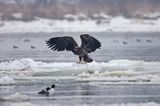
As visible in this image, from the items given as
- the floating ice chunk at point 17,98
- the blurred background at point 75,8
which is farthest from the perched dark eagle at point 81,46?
the blurred background at point 75,8

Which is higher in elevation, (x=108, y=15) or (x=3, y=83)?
(x=108, y=15)

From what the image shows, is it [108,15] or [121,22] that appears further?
[108,15]

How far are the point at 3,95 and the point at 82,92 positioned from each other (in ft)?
5.76

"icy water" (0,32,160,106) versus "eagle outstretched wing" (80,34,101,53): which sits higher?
"eagle outstretched wing" (80,34,101,53)

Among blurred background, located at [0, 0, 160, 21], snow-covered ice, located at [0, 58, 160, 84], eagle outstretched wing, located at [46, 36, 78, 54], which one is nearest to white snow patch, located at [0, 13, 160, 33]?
blurred background, located at [0, 0, 160, 21]

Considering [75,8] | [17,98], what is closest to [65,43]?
[17,98]

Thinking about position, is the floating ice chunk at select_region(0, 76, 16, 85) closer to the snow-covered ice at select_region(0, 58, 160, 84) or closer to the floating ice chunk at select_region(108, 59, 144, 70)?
the snow-covered ice at select_region(0, 58, 160, 84)

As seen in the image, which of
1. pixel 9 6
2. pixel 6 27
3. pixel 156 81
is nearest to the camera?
pixel 156 81

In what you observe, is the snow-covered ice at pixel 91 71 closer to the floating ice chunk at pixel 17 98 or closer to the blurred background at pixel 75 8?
the floating ice chunk at pixel 17 98

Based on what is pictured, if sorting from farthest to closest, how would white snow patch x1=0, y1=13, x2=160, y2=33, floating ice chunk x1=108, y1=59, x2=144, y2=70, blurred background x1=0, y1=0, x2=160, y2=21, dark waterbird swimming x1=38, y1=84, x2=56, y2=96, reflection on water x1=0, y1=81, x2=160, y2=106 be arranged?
blurred background x1=0, y1=0, x2=160, y2=21, white snow patch x1=0, y1=13, x2=160, y2=33, floating ice chunk x1=108, y1=59, x2=144, y2=70, dark waterbird swimming x1=38, y1=84, x2=56, y2=96, reflection on water x1=0, y1=81, x2=160, y2=106

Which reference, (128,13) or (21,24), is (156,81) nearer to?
(21,24)

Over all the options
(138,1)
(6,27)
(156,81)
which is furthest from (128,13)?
(156,81)

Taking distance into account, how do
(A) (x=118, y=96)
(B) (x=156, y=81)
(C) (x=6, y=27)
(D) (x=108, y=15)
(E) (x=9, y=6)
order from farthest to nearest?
(E) (x=9, y=6)
(D) (x=108, y=15)
(C) (x=6, y=27)
(B) (x=156, y=81)
(A) (x=118, y=96)

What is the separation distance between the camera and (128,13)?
58.9 meters
